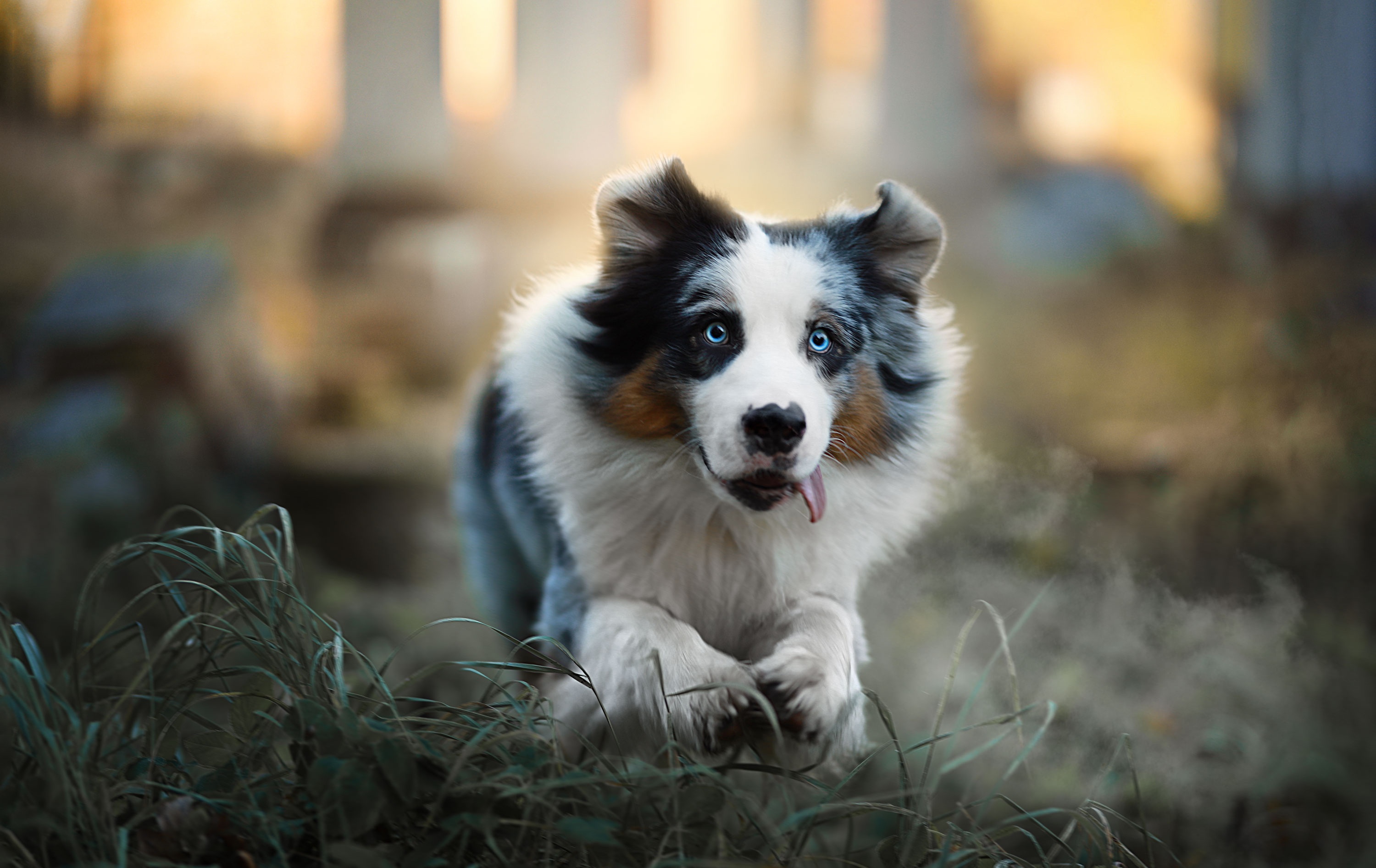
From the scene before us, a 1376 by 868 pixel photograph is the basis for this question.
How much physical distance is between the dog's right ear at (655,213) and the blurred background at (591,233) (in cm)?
284

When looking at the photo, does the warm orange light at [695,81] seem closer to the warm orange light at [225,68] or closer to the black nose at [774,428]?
the warm orange light at [225,68]

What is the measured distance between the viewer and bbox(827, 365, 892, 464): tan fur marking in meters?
1.75

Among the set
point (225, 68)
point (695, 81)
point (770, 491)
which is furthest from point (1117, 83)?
point (225, 68)

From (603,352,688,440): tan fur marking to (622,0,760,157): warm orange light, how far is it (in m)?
3.56

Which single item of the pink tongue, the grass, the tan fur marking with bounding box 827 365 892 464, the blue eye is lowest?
the grass

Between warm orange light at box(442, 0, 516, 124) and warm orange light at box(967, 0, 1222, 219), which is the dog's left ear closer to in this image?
warm orange light at box(442, 0, 516, 124)

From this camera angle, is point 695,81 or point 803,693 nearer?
point 803,693

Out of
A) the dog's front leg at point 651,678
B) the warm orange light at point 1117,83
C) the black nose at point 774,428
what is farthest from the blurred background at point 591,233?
the black nose at point 774,428

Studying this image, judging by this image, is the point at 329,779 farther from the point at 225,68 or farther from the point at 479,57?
the point at 225,68

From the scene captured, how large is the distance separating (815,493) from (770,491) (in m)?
0.12

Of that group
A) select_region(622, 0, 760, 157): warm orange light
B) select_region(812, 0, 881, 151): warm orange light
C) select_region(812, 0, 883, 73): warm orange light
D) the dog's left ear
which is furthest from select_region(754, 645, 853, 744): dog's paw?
select_region(812, 0, 883, 73): warm orange light

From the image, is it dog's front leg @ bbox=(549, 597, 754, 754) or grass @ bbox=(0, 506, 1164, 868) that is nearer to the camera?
grass @ bbox=(0, 506, 1164, 868)

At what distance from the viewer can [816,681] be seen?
62.0 inches

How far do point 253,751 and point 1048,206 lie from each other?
17.0 ft
